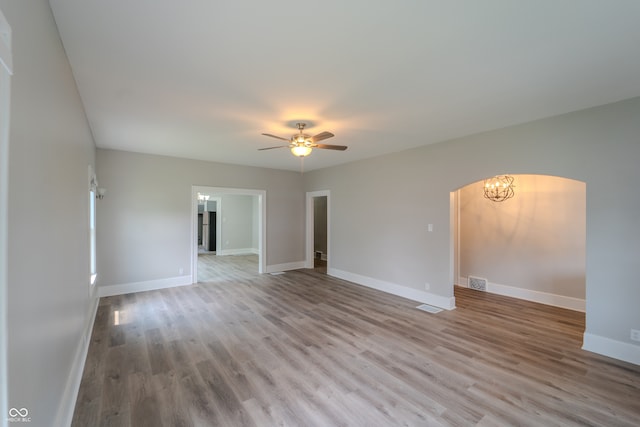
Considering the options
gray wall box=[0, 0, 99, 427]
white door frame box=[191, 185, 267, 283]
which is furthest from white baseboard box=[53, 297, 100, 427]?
white door frame box=[191, 185, 267, 283]

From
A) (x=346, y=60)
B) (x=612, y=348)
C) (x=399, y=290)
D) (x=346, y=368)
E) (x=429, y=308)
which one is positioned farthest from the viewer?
(x=399, y=290)

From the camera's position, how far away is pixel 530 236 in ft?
16.1

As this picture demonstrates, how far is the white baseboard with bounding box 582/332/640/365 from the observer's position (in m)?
2.85

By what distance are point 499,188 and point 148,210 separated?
6.91 meters

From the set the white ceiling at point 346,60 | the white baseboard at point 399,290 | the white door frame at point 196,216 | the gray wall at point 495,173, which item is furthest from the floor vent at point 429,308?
the white door frame at point 196,216

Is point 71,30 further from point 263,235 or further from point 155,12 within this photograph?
point 263,235

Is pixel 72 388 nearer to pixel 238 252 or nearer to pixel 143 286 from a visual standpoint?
pixel 143 286

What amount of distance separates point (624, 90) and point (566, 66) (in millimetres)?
1043

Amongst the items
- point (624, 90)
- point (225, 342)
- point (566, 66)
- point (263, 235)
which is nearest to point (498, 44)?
point (566, 66)

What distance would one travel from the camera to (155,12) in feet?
5.42

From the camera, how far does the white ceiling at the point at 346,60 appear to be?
5.42 ft

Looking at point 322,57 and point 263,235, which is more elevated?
point 322,57

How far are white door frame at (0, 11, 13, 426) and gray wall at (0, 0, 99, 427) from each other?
0.06 meters

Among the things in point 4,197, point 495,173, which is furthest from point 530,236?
point 4,197
